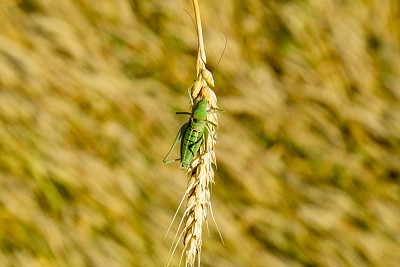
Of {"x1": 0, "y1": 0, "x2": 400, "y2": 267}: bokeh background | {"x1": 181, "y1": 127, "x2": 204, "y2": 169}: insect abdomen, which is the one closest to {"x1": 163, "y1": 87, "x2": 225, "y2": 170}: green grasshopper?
{"x1": 181, "y1": 127, "x2": 204, "y2": 169}: insect abdomen

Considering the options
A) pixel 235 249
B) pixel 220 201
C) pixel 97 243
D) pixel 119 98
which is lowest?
pixel 97 243

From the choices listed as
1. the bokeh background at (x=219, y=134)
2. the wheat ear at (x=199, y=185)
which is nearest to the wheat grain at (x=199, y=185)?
the wheat ear at (x=199, y=185)

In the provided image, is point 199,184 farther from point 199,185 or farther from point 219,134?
point 219,134

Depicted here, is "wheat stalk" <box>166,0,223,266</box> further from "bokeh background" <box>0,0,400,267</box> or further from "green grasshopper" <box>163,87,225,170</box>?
"bokeh background" <box>0,0,400,267</box>

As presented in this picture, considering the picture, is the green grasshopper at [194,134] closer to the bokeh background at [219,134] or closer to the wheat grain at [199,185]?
the wheat grain at [199,185]

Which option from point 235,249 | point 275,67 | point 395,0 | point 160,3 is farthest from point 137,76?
point 395,0

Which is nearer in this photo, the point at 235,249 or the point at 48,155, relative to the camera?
the point at 48,155

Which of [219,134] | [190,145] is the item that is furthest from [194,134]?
[219,134]

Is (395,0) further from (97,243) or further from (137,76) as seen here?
(97,243)
